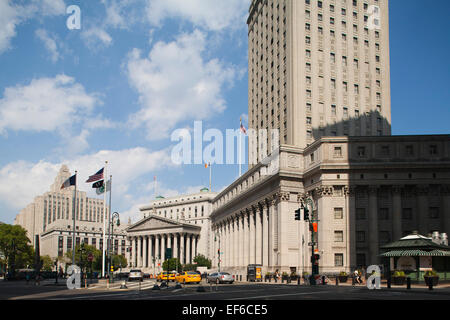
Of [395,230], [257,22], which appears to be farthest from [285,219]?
[257,22]

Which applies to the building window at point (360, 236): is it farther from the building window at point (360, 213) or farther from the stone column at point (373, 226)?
the building window at point (360, 213)

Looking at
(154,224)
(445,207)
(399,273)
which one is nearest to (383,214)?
(445,207)

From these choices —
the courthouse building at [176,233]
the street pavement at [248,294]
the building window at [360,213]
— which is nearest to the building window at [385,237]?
the building window at [360,213]

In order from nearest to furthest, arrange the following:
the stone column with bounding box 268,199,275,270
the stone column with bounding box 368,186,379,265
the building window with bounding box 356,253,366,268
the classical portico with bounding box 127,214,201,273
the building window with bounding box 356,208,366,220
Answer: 1. the stone column with bounding box 368,186,379,265
2. the building window with bounding box 356,253,366,268
3. the building window with bounding box 356,208,366,220
4. the stone column with bounding box 268,199,275,270
5. the classical portico with bounding box 127,214,201,273

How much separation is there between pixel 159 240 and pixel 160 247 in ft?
9.94

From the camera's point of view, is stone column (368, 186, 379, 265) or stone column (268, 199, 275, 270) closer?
stone column (368, 186, 379, 265)

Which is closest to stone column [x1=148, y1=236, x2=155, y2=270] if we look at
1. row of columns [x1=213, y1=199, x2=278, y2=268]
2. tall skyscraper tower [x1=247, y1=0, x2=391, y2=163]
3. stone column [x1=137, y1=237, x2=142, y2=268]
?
stone column [x1=137, y1=237, x2=142, y2=268]

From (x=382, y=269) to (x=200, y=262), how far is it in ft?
264

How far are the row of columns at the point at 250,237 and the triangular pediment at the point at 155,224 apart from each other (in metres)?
40.6

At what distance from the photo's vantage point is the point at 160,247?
16375 cm

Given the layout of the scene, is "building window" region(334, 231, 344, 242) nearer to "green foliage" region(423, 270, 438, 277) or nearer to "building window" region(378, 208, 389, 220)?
"building window" region(378, 208, 389, 220)

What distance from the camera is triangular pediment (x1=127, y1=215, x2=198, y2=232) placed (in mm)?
154250

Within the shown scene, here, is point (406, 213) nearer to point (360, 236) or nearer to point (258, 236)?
point (360, 236)

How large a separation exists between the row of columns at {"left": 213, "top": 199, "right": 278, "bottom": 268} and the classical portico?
4002 centimetres
